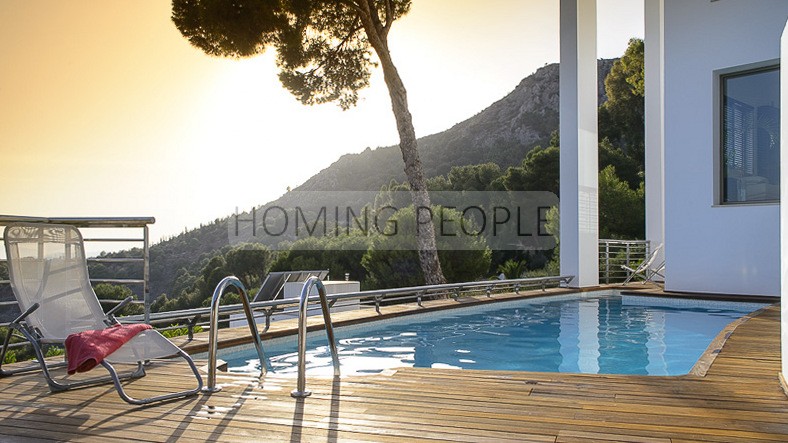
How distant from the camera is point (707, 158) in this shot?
9.59 meters

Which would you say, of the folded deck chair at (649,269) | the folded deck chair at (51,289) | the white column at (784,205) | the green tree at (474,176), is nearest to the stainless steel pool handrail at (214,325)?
the folded deck chair at (51,289)

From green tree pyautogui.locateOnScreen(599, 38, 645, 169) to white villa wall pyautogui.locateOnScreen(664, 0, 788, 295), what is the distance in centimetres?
1783

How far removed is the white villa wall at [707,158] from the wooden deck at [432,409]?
18.9ft

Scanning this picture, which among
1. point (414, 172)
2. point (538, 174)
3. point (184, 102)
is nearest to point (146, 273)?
point (414, 172)

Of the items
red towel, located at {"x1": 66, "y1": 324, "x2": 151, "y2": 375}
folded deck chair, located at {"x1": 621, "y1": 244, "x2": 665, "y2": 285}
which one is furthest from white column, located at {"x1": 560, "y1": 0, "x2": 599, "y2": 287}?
red towel, located at {"x1": 66, "y1": 324, "x2": 151, "y2": 375}

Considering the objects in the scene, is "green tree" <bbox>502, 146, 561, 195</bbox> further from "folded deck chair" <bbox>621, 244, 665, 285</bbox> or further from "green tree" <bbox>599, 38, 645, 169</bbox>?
"folded deck chair" <bbox>621, 244, 665, 285</bbox>

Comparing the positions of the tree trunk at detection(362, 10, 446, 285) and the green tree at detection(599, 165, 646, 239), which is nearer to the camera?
the tree trunk at detection(362, 10, 446, 285)

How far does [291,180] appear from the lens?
31531 millimetres

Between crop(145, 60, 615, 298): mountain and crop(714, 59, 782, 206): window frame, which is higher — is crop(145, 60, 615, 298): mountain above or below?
above

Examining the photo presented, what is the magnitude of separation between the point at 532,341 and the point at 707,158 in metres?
4.59

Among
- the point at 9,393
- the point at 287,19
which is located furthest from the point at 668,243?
the point at 287,19

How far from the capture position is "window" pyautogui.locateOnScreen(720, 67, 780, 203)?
8953 millimetres

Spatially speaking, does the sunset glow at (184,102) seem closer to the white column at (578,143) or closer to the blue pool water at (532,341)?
the white column at (578,143)

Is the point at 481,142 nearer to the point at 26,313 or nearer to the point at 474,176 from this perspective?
the point at 474,176
